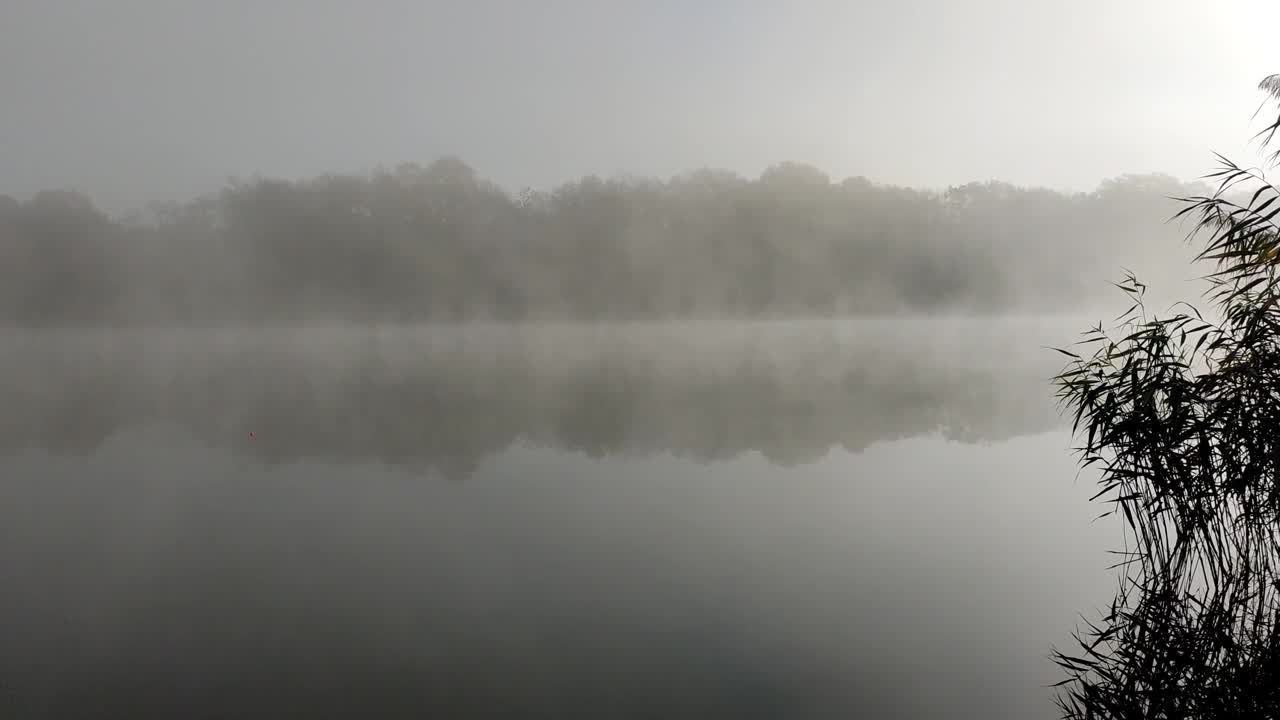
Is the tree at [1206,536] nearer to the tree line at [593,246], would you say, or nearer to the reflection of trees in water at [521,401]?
the reflection of trees in water at [521,401]

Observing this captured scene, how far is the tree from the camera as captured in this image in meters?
4.31

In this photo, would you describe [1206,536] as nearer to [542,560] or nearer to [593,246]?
[542,560]

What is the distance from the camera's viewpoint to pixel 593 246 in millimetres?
76750

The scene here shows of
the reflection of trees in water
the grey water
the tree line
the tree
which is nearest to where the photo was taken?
the tree

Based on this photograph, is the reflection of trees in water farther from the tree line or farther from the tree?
the tree line

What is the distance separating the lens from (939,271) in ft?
262

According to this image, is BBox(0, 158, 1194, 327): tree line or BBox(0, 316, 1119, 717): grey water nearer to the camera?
BBox(0, 316, 1119, 717): grey water

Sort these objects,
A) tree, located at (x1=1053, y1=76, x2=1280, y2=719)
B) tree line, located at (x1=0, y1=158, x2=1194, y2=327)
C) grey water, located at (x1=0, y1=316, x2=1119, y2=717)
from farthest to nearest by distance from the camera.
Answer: tree line, located at (x1=0, y1=158, x2=1194, y2=327) → grey water, located at (x1=0, y1=316, x2=1119, y2=717) → tree, located at (x1=1053, y1=76, x2=1280, y2=719)

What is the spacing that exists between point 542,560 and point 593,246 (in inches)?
2791

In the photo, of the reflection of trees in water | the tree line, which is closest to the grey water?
the reflection of trees in water

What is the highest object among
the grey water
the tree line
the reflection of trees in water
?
the tree line

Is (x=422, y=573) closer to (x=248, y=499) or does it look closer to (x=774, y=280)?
(x=248, y=499)

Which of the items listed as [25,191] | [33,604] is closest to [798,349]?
[33,604]

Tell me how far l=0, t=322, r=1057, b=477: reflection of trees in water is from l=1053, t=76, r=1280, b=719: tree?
6265 mm
